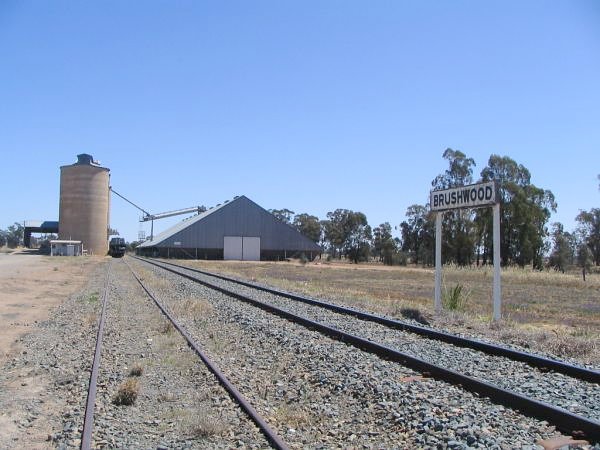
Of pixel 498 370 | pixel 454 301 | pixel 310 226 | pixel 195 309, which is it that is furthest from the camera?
pixel 310 226

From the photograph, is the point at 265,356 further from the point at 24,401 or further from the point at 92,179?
the point at 92,179

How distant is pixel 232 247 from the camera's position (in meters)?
87.9

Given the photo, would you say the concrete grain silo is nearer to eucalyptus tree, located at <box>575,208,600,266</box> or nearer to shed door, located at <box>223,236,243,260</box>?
shed door, located at <box>223,236,243,260</box>

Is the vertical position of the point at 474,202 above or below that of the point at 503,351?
above

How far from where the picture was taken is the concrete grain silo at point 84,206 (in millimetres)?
102750

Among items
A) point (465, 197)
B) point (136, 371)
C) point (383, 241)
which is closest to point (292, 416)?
point (136, 371)

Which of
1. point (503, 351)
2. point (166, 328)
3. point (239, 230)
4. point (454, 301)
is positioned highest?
point (239, 230)

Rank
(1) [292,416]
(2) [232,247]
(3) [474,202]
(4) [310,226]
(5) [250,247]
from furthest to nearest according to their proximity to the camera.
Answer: (4) [310,226] < (5) [250,247] < (2) [232,247] < (3) [474,202] < (1) [292,416]

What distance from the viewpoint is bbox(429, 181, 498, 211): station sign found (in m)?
15.5

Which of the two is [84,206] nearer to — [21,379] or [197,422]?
[21,379]

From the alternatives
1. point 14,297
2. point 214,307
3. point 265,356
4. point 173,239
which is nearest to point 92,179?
point 173,239

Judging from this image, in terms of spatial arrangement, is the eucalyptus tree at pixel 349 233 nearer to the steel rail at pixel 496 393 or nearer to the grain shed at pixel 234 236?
the grain shed at pixel 234 236

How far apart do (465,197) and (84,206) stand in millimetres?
97539

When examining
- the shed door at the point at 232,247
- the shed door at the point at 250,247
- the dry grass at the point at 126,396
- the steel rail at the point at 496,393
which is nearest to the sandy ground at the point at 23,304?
the dry grass at the point at 126,396
